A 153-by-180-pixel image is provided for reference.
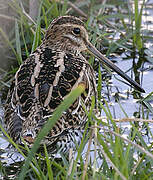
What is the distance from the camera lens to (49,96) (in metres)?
3.57

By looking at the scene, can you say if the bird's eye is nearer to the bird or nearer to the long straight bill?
the bird

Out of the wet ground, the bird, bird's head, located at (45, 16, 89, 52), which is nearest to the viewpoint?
the bird

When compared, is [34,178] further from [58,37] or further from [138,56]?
[138,56]

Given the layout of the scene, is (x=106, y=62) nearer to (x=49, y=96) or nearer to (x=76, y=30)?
(x=76, y=30)


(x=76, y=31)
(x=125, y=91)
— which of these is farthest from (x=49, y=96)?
(x=125, y=91)

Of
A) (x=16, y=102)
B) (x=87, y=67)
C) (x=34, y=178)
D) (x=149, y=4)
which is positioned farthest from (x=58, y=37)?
(x=149, y=4)

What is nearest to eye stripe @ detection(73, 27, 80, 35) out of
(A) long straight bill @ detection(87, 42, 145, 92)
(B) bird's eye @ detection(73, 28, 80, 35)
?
(B) bird's eye @ detection(73, 28, 80, 35)

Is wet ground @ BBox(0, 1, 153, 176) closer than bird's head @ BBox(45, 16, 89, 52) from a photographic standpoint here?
Yes

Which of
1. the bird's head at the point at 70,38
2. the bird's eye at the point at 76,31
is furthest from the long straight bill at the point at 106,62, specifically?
the bird's eye at the point at 76,31

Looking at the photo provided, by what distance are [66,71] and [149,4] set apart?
3.03 metres

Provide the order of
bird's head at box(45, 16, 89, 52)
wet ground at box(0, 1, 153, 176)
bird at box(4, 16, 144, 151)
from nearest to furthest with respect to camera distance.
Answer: bird at box(4, 16, 144, 151) → wet ground at box(0, 1, 153, 176) → bird's head at box(45, 16, 89, 52)

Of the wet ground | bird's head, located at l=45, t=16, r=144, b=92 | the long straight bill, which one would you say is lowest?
the wet ground

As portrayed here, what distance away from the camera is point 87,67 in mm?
4262

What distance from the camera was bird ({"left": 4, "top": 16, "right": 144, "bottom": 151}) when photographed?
3475 mm
